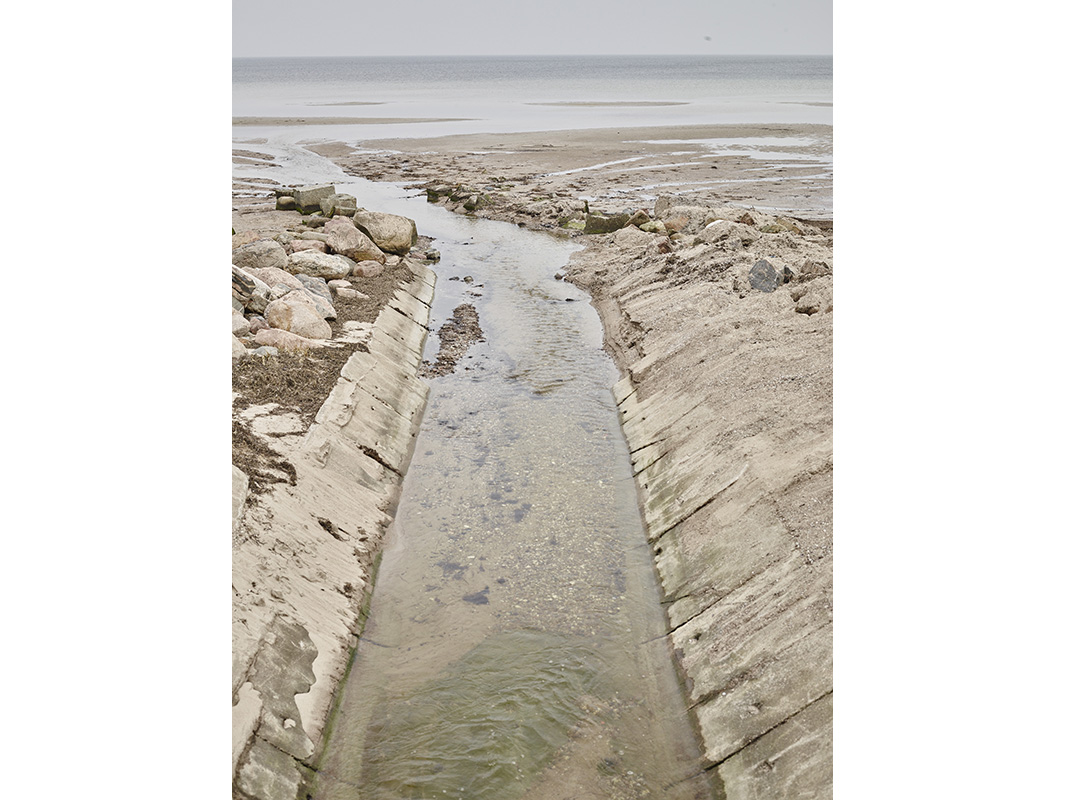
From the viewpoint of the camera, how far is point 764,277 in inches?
688

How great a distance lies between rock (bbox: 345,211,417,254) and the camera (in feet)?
81.9

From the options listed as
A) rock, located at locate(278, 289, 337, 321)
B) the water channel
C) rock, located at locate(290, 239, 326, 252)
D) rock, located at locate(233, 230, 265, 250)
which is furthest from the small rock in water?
rock, located at locate(233, 230, 265, 250)

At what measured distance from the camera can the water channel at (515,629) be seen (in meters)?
7.43

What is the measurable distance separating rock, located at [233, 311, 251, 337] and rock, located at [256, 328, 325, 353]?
0.22 meters

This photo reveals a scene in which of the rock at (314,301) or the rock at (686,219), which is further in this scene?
the rock at (686,219)

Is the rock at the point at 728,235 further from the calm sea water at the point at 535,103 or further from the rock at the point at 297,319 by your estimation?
the calm sea water at the point at 535,103

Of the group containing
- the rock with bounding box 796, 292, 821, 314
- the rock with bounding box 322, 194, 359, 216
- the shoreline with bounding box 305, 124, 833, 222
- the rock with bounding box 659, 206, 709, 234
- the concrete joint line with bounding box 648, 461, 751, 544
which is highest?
the shoreline with bounding box 305, 124, 833, 222

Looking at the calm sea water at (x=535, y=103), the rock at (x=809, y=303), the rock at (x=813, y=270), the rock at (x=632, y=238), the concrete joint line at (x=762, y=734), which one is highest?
the calm sea water at (x=535, y=103)

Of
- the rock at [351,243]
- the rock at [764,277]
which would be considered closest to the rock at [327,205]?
the rock at [351,243]

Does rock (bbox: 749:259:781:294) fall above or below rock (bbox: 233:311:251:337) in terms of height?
above

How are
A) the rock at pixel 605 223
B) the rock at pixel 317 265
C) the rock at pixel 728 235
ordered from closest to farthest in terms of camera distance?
1. the rock at pixel 317 265
2. the rock at pixel 728 235
3. the rock at pixel 605 223

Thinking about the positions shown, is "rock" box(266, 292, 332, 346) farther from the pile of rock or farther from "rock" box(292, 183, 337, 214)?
"rock" box(292, 183, 337, 214)

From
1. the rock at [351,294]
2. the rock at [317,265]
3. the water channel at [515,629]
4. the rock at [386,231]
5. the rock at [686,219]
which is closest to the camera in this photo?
the water channel at [515,629]

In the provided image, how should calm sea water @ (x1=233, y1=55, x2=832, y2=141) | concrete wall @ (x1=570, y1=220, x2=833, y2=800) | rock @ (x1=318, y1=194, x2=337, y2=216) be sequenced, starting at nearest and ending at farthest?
1. concrete wall @ (x1=570, y1=220, x2=833, y2=800)
2. rock @ (x1=318, y1=194, x2=337, y2=216)
3. calm sea water @ (x1=233, y1=55, x2=832, y2=141)
